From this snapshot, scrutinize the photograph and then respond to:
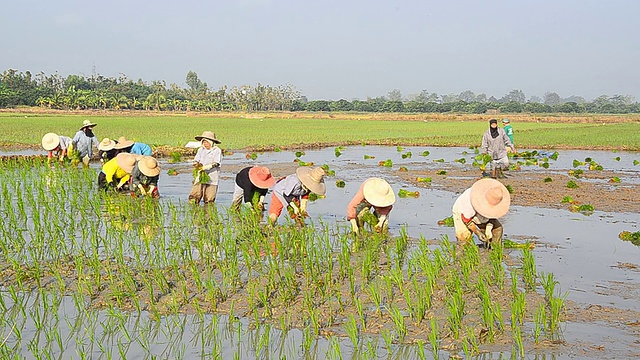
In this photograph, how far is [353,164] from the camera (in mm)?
16750

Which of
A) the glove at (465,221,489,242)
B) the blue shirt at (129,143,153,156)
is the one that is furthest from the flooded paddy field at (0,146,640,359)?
the blue shirt at (129,143,153,156)

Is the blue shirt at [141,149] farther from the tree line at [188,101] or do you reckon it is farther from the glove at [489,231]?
the tree line at [188,101]

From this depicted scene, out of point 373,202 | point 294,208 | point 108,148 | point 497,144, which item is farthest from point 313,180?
point 497,144

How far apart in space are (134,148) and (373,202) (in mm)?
5210

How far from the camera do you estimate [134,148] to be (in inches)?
412

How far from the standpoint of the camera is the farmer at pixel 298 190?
6.86m

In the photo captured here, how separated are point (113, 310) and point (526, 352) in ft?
8.62

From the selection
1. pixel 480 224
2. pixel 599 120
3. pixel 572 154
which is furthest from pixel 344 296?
pixel 599 120

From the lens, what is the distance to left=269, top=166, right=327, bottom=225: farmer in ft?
22.5

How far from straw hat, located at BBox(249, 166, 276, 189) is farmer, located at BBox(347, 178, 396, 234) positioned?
4.56ft

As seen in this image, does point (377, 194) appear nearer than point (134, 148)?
Yes

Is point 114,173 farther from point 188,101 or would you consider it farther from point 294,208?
point 188,101

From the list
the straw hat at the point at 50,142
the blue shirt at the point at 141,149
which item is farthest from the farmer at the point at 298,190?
the straw hat at the point at 50,142

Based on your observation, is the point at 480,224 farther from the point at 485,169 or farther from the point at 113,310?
the point at 485,169
